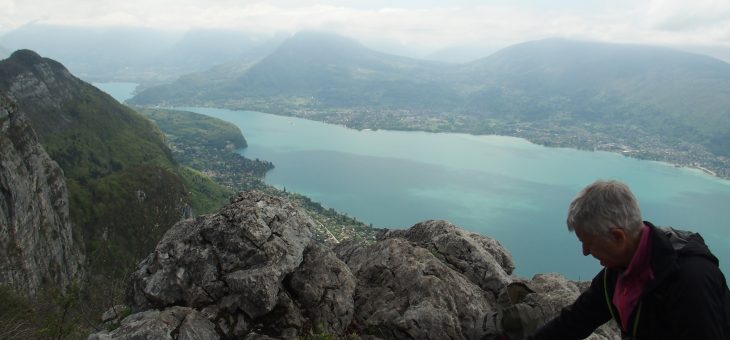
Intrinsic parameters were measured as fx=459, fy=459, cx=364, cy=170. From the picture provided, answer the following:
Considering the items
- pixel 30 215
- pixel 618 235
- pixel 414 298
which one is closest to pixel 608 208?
pixel 618 235

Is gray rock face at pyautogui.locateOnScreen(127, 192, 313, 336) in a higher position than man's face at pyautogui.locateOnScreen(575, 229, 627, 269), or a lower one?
Answer: lower

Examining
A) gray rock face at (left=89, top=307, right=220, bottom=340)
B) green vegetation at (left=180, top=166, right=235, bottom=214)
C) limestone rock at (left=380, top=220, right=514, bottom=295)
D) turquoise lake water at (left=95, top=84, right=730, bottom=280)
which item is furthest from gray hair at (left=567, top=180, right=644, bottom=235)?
green vegetation at (left=180, top=166, right=235, bottom=214)

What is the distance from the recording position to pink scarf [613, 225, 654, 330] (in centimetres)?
303

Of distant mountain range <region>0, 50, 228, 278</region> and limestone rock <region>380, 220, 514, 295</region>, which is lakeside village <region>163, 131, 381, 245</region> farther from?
limestone rock <region>380, 220, 514, 295</region>

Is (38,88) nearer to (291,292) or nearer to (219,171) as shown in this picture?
(219,171)

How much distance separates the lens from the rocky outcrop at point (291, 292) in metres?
7.55

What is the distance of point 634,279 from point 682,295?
0.38 metres

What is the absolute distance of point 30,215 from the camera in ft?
94.7

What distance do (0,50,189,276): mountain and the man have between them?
32111 mm

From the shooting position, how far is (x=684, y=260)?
2820 mm

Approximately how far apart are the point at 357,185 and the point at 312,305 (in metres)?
97.0

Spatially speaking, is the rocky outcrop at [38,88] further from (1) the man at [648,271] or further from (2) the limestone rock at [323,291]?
(1) the man at [648,271]

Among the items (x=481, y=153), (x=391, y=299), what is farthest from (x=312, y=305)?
(x=481, y=153)

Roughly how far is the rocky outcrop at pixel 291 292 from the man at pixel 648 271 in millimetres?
4882
